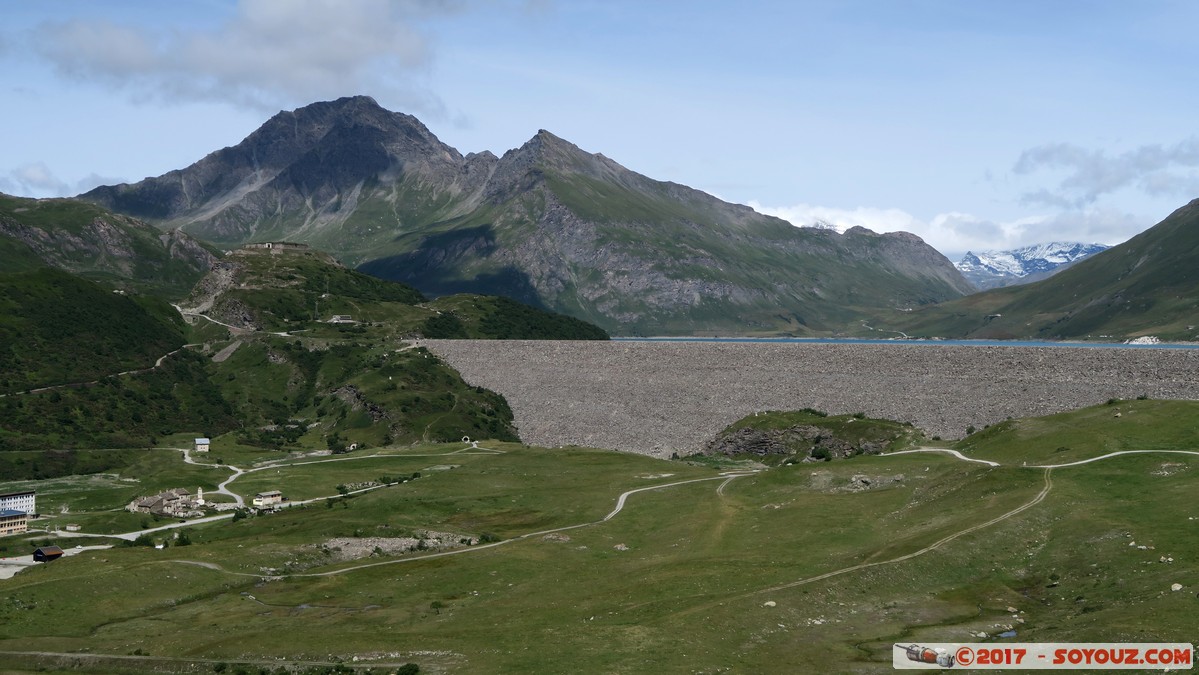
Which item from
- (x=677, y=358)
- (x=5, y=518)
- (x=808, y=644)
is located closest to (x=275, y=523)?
(x=5, y=518)

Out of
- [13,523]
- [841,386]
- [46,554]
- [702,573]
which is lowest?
[46,554]

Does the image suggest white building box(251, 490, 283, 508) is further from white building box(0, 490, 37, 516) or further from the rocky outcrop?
the rocky outcrop

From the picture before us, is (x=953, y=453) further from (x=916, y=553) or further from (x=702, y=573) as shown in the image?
(x=702, y=573)

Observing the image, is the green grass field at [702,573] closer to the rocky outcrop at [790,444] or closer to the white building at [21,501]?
the rocky outcrop at [790,444]

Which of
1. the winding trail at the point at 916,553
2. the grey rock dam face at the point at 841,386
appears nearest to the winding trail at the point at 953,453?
the grey rock dam face at the point at 841,386

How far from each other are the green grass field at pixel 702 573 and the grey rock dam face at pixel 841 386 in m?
24.1

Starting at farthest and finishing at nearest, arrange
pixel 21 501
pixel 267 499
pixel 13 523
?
pixel 21 501
pixel 267 499
pixel 13 523

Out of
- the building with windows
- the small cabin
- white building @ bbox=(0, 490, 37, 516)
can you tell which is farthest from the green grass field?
white building @ bbox=(0, 490, 37, 516)

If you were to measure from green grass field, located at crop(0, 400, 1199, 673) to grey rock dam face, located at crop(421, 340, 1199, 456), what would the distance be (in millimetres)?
24104

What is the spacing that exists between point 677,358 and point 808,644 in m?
136

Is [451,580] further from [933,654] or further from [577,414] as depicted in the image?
[577,414]

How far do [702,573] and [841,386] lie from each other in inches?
3440

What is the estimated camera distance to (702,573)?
77688mm

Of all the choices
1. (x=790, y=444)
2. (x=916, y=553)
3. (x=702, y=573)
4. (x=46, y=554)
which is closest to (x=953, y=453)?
(x=790, y=444)
